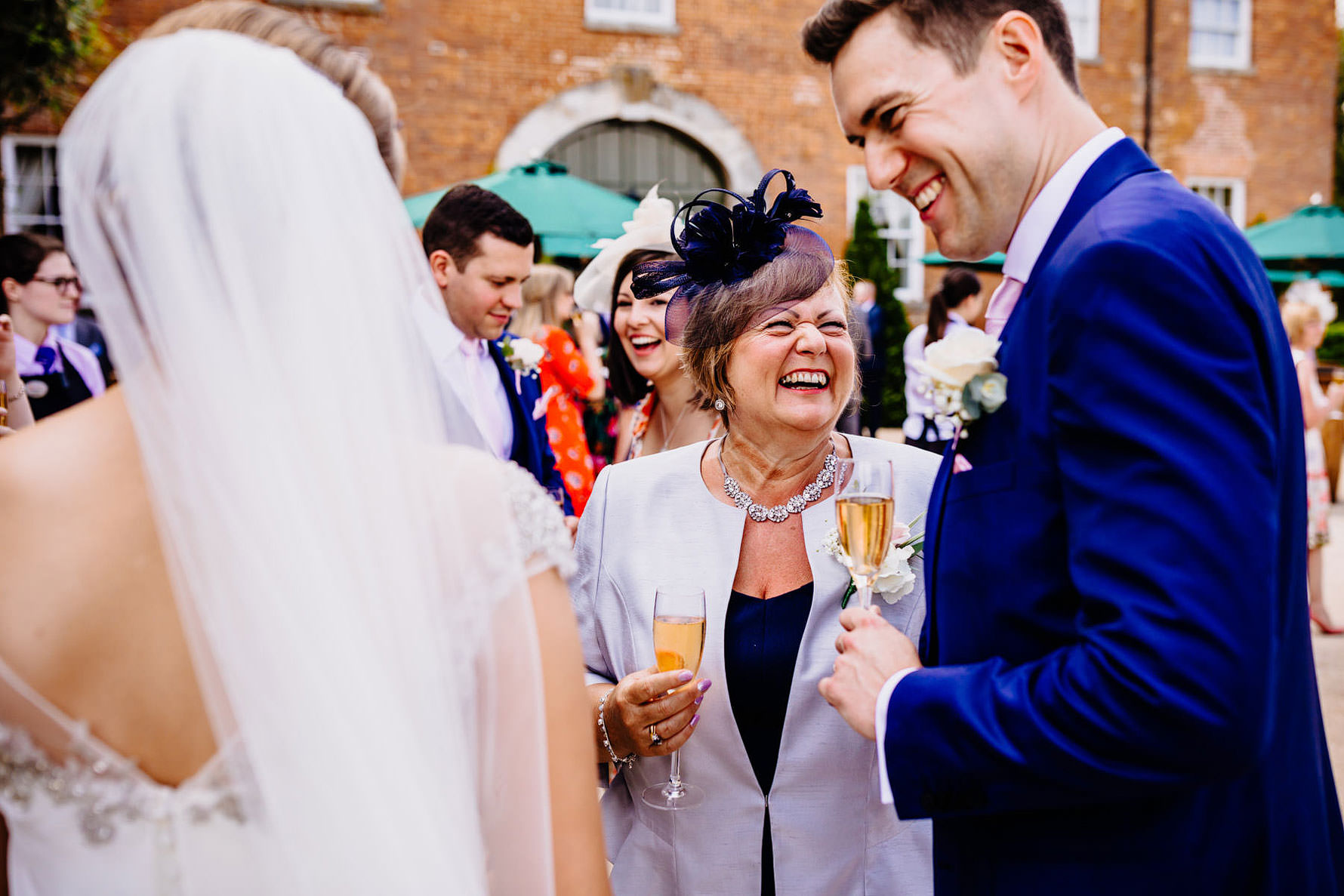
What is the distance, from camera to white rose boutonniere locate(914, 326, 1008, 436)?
1.43 meters

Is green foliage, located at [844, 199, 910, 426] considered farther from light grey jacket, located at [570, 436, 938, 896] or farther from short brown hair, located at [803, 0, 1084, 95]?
short brown hair, located at [803, 0, 1084, 95]

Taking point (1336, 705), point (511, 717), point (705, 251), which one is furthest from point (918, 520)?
point (1336, 705)

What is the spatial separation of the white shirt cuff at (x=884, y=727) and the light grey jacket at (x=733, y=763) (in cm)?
75

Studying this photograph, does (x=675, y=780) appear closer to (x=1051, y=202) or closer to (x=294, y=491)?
(x=294, y=491)

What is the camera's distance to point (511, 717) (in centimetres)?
127

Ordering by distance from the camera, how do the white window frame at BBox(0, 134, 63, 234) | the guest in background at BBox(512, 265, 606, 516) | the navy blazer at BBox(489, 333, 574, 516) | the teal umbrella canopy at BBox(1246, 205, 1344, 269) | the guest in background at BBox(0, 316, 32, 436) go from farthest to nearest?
the teal umbrella canopy at BBox(1246, 205, 1344, 269) → the white window frame at BBox(0, 134, 63, 234) → the guest in background at BBox(512, 265, 606, 516) → the navy blazer at BBox(489, 333, 574, 516) → the guest in background at BBox(0, 316, 32, 436)

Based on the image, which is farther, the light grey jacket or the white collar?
the light grey jacket

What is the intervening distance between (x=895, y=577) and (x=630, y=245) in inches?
104

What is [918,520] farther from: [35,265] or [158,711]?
[35,265]

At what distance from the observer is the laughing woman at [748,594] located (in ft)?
7.16

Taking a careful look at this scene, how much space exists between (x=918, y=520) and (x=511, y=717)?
4.28 feet

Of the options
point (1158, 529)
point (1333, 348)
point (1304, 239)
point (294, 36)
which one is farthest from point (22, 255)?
point (1333, 348)

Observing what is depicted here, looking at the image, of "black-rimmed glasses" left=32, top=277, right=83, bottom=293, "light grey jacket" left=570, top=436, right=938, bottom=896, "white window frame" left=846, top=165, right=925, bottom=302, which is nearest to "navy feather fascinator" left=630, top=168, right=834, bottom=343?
"light grey jacket" left=570, top=436, right=938, bottom=896

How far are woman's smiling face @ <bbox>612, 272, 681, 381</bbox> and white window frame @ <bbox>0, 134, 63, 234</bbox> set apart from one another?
1011cm
